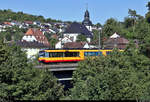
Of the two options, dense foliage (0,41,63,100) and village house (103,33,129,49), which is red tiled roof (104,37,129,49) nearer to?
village house (103,33,129,49)

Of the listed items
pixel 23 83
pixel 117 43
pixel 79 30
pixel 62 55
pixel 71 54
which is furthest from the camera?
pixel 79 30

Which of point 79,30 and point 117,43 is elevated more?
point 79,30

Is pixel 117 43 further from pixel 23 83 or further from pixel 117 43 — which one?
pixel 23 83

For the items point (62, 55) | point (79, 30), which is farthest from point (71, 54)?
point (79, 30)

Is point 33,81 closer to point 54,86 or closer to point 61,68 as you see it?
point 54,86

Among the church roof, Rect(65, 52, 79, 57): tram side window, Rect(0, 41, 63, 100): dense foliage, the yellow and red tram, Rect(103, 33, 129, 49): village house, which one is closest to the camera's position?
Rect(0, 41, 63, 100): dense foliage

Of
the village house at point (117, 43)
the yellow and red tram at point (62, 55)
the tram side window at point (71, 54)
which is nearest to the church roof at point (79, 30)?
the village house at point (117, 43)

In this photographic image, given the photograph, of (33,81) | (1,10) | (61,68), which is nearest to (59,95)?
(33,81)

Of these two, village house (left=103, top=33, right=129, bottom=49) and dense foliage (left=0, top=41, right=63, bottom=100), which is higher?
village house (left=103, top=33, right=129, bottom=49)

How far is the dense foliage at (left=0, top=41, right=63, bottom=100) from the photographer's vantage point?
14.3 metres

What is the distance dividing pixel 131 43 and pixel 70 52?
7.36 meters

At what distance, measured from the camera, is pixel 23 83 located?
1475 centimetres

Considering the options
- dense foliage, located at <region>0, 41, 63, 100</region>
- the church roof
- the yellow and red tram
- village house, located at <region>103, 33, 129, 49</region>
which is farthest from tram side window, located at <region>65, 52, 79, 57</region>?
the church roof

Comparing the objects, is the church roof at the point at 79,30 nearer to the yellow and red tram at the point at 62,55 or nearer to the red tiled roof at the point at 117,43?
the red tiled roof at the point at 117,43
